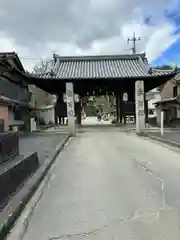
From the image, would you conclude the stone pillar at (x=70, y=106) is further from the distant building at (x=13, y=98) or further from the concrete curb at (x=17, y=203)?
the concrete curb at (x=17, y=203)

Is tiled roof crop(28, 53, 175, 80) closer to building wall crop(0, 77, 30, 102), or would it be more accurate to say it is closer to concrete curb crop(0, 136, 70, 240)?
building wall crop(0, 77, 30, 102)

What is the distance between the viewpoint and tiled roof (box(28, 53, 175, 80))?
105 ft

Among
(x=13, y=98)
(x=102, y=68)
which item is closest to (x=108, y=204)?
(x=13, y=98)

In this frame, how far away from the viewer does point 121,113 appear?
1379 inches

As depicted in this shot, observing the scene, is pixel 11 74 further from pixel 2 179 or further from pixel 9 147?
pixel 2 179

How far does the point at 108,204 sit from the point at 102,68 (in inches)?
1168

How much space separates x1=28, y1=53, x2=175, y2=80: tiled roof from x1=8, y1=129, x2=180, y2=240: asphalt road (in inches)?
849

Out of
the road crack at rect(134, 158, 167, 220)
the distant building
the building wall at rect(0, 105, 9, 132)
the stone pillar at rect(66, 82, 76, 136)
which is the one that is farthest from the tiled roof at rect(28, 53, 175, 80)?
the road crack at rect(134, 158, 167, 220)

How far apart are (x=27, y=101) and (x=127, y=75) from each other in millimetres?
9922

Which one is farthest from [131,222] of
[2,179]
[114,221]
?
[2,179]

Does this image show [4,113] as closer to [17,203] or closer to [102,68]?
[102,68]

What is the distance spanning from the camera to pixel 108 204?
6277 mm

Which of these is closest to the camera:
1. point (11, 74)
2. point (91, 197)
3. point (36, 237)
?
point (36, 237)

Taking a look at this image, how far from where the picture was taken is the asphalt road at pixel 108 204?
480 centimetres
